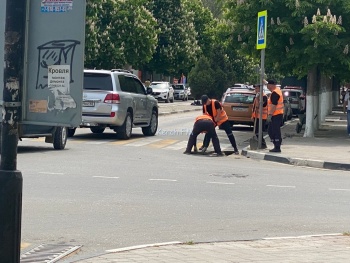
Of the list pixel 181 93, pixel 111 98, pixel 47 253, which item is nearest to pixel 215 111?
pixel 111 98

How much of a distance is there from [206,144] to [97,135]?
19.1 ft

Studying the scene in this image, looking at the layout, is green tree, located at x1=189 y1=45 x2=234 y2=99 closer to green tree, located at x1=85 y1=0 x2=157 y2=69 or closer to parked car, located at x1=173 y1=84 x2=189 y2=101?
green tree, located at x1=85 y1=0 x2=157 y2=69

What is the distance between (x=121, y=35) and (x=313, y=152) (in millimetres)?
36663

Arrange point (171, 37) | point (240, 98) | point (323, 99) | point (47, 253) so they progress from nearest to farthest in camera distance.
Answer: point (47, 253), point (240, 98), point (323, 99), point (171, 37)

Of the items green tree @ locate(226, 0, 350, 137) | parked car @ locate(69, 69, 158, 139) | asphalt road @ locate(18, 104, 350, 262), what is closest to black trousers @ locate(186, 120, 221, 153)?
asphalt road @ locate(18, 104, 350, 262)

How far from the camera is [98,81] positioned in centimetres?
2445

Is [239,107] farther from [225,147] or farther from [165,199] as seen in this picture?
[165,199]

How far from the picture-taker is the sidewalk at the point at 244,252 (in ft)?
27.6

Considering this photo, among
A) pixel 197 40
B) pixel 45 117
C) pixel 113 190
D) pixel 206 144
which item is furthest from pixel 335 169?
pixel 197 40

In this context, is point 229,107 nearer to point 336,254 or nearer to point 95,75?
point 95,75

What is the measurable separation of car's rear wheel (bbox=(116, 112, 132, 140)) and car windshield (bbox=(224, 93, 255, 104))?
9.01m

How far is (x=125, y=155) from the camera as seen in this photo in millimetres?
19891

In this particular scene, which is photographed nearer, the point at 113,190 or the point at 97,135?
the point at 113,190

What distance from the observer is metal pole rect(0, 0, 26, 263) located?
6.57 meters
